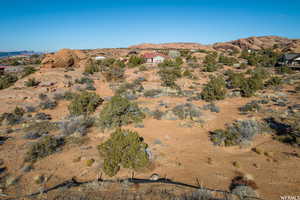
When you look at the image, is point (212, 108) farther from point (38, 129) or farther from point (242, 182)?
point (38, 129)

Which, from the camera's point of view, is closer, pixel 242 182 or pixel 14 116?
pixel 242 182

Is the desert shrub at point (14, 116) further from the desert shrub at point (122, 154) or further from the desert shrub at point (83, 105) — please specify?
the desert shrub at point (122, 154)

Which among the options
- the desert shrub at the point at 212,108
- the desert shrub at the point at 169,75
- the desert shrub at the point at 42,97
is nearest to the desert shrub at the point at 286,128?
the desert shrub at the point at 212,108

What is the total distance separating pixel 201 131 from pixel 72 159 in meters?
9.33

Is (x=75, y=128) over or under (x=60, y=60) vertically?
under

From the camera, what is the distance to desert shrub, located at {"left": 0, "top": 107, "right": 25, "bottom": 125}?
45.0ft

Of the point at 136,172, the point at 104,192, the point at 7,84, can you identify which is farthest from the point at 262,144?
the point at 7,84

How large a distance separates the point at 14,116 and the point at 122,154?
44.6ft

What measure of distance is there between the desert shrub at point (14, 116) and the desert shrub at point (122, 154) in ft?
36.7

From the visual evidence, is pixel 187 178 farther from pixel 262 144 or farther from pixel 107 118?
pixel 107 118

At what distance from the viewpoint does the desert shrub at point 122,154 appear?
7.58 metres

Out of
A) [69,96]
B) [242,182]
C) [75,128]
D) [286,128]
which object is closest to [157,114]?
[75,128]

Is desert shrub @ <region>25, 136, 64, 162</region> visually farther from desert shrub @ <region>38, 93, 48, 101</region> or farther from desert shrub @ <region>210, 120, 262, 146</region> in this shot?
desert shrub @ <region>38, 93, 48, 101</region>

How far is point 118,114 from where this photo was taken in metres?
13.1
